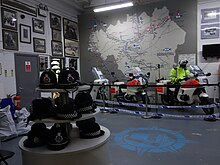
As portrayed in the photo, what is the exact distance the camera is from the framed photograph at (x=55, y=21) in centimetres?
756

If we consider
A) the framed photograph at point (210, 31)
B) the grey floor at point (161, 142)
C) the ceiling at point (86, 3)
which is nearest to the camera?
the grey floor at point (161, 142)

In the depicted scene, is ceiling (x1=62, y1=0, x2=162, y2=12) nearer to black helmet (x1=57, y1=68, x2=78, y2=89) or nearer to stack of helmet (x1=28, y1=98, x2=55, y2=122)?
black helmet (x1=57, y1=68, x2=78, y2=89)

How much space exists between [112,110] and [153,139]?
9.41ft

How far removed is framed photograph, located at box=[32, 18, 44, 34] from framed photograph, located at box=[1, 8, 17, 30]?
0.79 metres

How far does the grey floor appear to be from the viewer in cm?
309

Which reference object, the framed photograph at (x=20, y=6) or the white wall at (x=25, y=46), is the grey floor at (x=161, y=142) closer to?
the white wall at (x=25, y=46)

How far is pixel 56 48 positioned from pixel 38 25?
3.81 ft

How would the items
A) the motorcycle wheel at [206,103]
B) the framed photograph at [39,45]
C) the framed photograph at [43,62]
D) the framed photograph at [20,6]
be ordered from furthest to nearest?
the framed photograph at [43,62]
the framed photograph at [39,45]
the framed photograph at [20,6]
the motorcycle wheel at [206,103]

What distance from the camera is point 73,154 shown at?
6.37ft

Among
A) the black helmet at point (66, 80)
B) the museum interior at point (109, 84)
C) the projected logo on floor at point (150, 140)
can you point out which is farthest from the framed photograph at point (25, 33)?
the black helmet at point (66, 80)

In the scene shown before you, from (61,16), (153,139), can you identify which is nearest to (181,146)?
(153,139)

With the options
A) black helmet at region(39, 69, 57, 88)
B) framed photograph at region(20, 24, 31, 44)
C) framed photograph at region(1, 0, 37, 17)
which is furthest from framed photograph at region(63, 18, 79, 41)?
black helmet at region(39, 69, 57, 88)

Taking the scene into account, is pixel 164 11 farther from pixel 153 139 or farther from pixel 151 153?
pixel 151 153

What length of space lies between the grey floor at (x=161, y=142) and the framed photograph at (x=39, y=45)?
3.50 metres
